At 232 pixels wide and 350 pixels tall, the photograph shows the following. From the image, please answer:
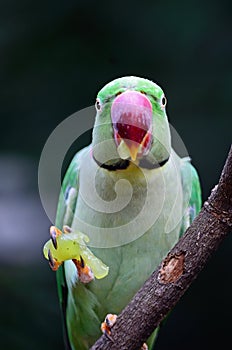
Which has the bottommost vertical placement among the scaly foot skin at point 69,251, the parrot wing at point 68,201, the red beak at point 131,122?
the scaly foot skin at point 69,251

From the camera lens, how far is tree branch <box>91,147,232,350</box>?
1079 mm

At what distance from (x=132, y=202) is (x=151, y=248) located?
0.46 ft

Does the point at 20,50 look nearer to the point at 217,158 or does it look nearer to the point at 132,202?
the point at 217,158

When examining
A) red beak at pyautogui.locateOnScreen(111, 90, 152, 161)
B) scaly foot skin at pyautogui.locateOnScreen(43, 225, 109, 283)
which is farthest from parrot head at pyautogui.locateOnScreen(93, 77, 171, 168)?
scaly foot skin at pyautogui.locateOnScreen(43, 225, 109, 283)

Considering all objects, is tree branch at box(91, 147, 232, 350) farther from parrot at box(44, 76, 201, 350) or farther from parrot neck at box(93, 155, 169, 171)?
parrot neck at box(93, 155, 169, 171)

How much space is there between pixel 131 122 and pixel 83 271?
1.25 ft

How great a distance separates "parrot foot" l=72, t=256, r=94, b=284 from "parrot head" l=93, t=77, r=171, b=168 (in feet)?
0.72

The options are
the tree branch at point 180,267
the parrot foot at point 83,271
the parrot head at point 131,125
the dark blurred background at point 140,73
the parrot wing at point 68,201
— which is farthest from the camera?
the dark blurred background at point 140,73

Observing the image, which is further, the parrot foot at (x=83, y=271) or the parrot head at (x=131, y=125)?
the parrot foot at (x=83, y=271)

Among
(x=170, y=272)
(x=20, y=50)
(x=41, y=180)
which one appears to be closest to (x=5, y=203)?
(x=41, y=180)

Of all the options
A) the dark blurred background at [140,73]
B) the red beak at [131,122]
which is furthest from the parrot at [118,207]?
the dark blurred background at [140,73]

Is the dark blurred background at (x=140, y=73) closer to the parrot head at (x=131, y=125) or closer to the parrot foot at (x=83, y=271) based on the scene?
the parrot foot at (x=83, y=271)

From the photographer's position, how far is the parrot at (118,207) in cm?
121

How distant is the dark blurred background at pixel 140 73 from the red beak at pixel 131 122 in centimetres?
84
